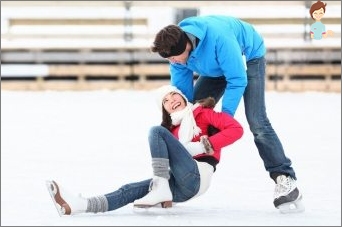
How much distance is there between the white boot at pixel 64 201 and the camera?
9.52ft

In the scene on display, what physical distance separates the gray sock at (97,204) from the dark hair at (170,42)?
0.61m

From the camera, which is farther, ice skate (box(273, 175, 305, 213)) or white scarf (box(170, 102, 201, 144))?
ice skate (box(273, 175, 305, 213))

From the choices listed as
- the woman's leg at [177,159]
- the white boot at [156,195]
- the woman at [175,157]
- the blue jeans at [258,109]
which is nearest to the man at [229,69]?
the blue jeans at [258,109]

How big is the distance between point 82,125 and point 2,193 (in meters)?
2.89

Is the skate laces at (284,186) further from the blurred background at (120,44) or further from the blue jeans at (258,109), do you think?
the blurred background at (120,44)

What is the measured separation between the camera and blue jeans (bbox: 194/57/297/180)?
10.3 ft

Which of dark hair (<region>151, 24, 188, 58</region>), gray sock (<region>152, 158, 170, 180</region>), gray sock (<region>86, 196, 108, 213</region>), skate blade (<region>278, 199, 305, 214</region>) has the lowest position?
skate blade (<region>278, 199, 305, 214</region>)

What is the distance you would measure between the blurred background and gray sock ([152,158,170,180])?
730cm

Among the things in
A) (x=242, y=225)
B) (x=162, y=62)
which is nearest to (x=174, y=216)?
(x=242, y=225)

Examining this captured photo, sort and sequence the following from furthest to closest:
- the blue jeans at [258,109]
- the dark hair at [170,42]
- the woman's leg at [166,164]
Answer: the blue jeans at [258,109] < the woman's leg at [166,164] < the dark hair at [170,42]

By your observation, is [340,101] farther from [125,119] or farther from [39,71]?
[39,71]

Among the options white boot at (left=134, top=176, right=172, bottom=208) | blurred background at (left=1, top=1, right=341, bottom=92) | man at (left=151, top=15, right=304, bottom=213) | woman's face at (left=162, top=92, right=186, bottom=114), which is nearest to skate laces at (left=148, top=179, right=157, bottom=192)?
white boot at (left=134, top=176, right=172, bottom=208)

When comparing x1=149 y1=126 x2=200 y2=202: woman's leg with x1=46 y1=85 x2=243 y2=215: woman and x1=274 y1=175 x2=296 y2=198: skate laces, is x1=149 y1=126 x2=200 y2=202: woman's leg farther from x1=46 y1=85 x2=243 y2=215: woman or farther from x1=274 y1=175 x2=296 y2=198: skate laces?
x1=274 y1=175 x2=296 y2=198: skate laces

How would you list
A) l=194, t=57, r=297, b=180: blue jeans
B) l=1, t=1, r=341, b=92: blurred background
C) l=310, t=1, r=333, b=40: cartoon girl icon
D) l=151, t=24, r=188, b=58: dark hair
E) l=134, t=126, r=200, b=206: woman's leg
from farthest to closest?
l=1, t=1, r=341, b=92: blurred background < l=194, t=57, r=297, b=180: blue jeans < l=134, t=126, r=200, b=206: woman's leg < l=151, t=24, r=188, b=58: dark hair < l=310, t=1, r=333, b=40: cartoon girl icon
